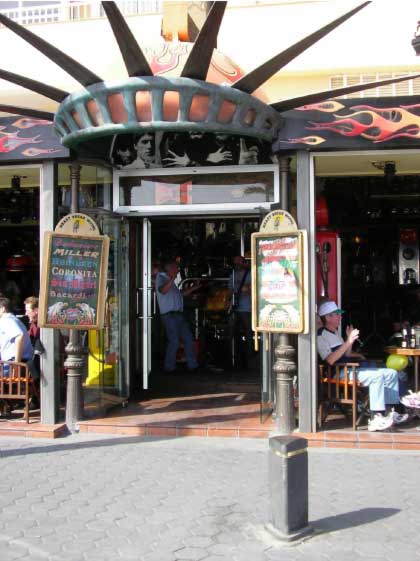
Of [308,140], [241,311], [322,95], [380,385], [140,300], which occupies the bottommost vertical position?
[380,385]

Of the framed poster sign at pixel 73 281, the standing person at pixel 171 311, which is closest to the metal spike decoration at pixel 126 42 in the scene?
the framed poster sign at pixel 73 281

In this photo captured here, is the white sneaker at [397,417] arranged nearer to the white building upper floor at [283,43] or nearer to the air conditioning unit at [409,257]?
the white building upper floor at [283,43]

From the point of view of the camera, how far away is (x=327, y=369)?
703 cm

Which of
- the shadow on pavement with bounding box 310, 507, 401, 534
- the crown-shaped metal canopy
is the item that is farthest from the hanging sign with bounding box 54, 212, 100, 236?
the shadow on pavement with bounding box 310, 507, 401, 534

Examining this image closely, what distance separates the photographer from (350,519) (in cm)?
469

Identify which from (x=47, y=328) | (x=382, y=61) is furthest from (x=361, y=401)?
(x=382, y=61)

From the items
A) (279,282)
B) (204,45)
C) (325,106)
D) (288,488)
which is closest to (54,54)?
(204,45)

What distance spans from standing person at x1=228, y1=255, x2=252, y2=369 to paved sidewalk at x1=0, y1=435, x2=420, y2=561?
365 centimetres

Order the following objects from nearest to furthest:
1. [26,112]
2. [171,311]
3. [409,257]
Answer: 1. [26,112]
2. [171,311]
3. [409,257]

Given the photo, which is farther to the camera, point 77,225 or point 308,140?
point 77,225

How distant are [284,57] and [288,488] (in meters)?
3.40

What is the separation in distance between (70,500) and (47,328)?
2.58 m

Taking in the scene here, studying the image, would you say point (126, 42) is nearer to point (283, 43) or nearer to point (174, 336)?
point (174, 336)

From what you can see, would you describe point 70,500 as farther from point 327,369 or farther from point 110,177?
point 110,177
